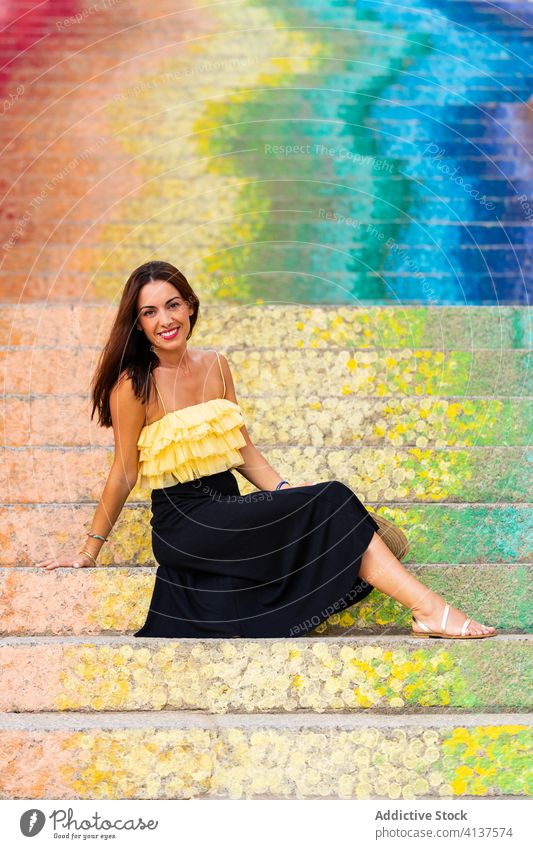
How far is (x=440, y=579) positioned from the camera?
3.13 meters

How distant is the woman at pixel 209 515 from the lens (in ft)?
9.68

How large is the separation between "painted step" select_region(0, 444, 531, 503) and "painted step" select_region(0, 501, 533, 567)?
0.16 m

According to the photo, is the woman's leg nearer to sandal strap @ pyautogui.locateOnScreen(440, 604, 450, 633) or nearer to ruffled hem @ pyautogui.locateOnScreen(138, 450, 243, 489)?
sandal strap @ pyautogui.locateOnScreen(440, 604, 450, 633)

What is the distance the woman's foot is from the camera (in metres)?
2.87

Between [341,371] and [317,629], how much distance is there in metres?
1.54

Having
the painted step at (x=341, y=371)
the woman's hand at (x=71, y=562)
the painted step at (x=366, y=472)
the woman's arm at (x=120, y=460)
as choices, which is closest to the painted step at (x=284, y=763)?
the woman's hand at (x=71, y=562)

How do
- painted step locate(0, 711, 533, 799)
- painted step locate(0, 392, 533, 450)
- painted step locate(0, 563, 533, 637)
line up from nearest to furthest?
painted step locate(0, 711, 533, 799) → painted step locate(0, 563, 533, 637) → painted step locate(0, 392, 533, 450)

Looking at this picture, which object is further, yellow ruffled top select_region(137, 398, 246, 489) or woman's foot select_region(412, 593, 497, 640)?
yellow ruffled top select_region(137, 398, 246, 489)

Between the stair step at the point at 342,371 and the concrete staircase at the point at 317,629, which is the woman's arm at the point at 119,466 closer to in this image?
the concrete staircase at the point at 317,629

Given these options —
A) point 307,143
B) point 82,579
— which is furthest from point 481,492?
point 307,143

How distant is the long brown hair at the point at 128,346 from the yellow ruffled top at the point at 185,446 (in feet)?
0.40

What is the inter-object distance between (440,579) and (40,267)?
3523 mm

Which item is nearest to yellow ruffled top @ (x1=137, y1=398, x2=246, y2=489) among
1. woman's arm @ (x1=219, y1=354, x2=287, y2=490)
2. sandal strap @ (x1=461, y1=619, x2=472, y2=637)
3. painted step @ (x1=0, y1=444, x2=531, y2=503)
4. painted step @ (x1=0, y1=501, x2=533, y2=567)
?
woman's arm @ (x1=219, y1=354, x2=287, y2=490)

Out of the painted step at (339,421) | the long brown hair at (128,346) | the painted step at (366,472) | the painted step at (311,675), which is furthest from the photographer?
the painted step at (339,421)
